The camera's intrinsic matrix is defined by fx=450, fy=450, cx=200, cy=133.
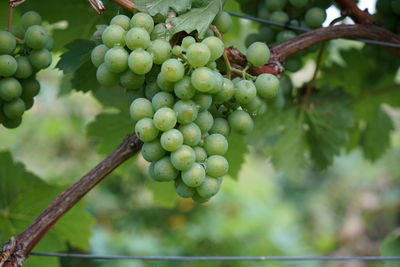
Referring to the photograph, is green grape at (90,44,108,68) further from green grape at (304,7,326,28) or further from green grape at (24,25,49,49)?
green grape at (304,7,326,28)

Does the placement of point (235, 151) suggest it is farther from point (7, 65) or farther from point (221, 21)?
point (7, 65)

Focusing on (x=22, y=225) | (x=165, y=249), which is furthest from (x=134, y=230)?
(x=22, y=225)

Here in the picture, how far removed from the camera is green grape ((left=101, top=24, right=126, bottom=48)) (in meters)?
0.57

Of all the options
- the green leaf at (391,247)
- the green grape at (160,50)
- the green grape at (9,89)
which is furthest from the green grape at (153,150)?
the green leaf at (391,247)

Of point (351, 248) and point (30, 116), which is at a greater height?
point (30, 116)

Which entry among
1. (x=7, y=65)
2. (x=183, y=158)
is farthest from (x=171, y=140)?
(x=7, y=65)

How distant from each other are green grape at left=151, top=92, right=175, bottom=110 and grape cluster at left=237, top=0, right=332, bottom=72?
358 mm

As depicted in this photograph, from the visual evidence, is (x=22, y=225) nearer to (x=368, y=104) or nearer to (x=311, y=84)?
(x=311, y=84)

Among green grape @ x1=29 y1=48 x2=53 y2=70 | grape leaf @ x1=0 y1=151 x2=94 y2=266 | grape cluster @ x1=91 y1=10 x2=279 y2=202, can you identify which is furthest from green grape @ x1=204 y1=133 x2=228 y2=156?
grape leaf @ x1=0 y1=151 x2=94 y2=266

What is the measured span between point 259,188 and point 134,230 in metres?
1.17

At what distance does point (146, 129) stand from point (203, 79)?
0.09 metres

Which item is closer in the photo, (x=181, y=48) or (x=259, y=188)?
(x=181, y=48)

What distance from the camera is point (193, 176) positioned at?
21.2 inches

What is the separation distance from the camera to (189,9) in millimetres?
615
